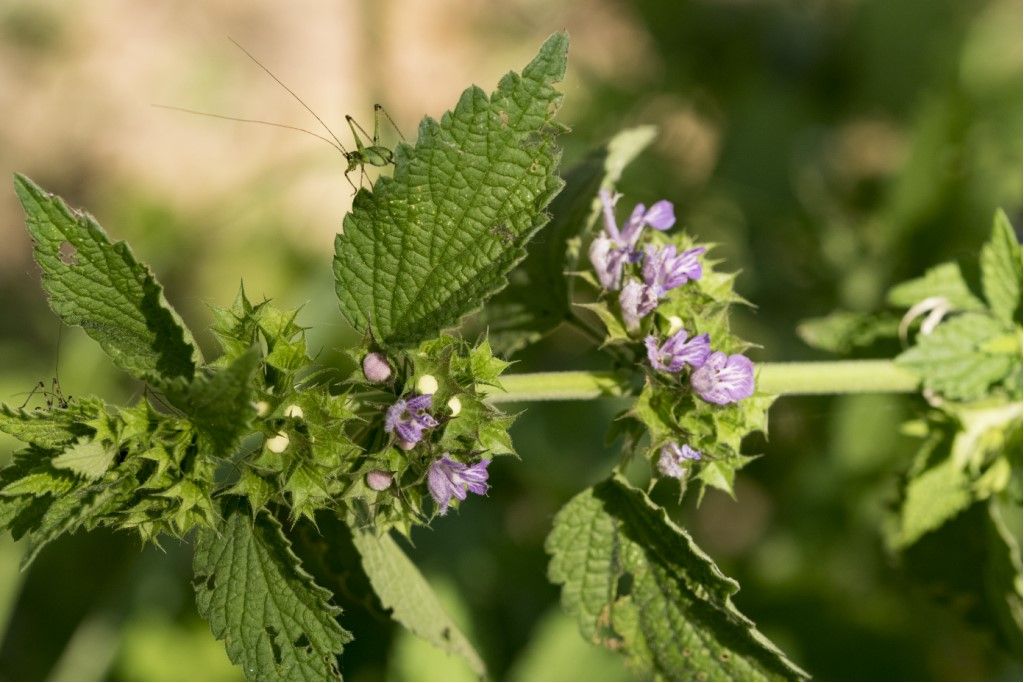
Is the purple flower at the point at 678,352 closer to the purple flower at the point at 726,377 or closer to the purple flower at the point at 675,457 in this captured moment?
the purple flower at the point at 726,377

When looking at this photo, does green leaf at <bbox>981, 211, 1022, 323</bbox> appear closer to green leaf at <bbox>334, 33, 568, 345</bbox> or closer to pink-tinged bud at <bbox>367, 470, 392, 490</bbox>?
green leaf at <bbox>334, 33, 568, 345</bbox>

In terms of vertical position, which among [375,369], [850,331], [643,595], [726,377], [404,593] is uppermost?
[850,331]

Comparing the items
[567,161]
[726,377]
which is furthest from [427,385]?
[567,161]

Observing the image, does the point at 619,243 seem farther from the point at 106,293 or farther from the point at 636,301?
the point at 106,293

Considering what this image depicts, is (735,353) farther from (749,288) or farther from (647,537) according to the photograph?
(749,288)

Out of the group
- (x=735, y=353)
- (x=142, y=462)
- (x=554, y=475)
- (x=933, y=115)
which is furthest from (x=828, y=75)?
(x=142, y=462)
